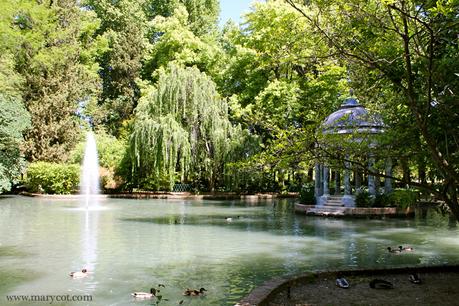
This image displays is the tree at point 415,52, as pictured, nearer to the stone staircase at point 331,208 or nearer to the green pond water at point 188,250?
the green pond water at point 188,250

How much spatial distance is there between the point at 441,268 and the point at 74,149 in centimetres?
3236

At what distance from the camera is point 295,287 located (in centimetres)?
723

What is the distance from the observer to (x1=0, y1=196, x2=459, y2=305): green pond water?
8.05 metres

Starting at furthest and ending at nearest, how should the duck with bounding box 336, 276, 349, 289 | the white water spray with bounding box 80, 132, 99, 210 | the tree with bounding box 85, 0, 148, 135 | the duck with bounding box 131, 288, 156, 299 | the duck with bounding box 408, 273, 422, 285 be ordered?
the tree with bounding box 85, 0, 148, 135
the white water spray with bounding box 80, 132, 99, 210
the duck with bounding box 408, 273, 422, 285
the duck with bounding box 336, 276, 349, 289
the duck with bounding box 131, 288, 156, 299

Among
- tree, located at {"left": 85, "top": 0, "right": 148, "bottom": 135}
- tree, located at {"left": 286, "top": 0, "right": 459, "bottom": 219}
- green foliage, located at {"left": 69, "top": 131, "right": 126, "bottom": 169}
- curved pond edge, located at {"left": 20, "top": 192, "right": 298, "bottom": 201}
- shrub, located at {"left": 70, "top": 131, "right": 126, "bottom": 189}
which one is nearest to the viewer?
tree, located at {"left": 286, "top": 0, "right": 459, "bottom": 219}

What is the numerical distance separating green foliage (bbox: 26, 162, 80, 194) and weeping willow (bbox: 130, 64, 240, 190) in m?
4.34

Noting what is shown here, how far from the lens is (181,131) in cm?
2981

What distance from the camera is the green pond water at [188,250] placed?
317 inches

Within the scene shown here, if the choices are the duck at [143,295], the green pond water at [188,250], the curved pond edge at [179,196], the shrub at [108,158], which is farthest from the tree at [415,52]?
the shrub at [108,158]

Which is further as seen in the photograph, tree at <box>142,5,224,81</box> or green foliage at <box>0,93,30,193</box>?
tree at <box>142,5,224,81</box>

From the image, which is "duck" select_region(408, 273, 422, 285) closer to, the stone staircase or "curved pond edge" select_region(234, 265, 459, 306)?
"curved pond edge" select_region(234, 265, 459, 306)

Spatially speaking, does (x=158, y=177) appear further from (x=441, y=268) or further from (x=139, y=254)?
(x=441, y=268)

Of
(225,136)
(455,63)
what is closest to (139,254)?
(455,63)

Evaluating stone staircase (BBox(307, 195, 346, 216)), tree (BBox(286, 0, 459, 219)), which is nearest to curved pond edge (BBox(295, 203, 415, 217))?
stone staircase (BBox(307, 195, 346, 216))
